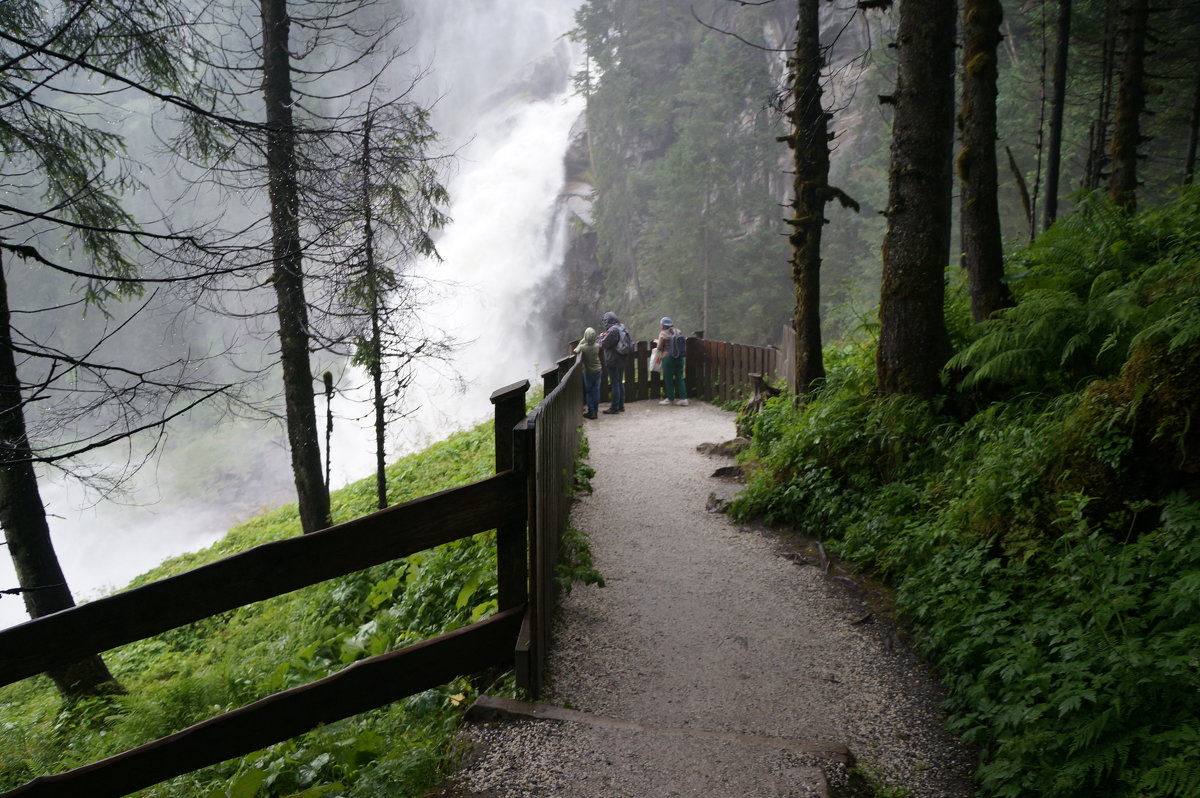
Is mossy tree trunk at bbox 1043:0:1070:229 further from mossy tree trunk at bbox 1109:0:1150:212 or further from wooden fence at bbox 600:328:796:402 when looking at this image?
wooden fence at bbox 600:328:796:402

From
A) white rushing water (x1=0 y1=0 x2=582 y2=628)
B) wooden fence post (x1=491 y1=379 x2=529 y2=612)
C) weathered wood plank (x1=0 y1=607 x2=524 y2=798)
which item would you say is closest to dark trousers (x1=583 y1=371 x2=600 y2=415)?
wooden fence post (x1=491 y1=379 x2=529 y2=612)

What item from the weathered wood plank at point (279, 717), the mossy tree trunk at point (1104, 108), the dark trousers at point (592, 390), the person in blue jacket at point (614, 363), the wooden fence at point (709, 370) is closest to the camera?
the weathered wood plank at point (279, 717)

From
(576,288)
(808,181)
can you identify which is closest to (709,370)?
(808,181)

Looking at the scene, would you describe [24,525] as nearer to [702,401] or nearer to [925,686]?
[925,686]

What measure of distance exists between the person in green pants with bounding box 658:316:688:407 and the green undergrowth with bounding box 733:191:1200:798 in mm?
8728

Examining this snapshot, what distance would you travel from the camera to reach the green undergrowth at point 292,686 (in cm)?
335

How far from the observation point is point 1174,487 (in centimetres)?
398

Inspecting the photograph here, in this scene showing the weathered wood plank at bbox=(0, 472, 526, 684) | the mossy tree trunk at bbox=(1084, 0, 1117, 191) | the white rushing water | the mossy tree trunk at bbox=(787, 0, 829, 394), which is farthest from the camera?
the white rushing water

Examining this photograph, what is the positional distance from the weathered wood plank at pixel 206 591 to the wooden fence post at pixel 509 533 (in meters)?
0.48

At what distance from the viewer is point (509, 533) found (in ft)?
11.2

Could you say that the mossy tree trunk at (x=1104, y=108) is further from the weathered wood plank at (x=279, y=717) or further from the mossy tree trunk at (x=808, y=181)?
the weathered wood plank at (x=279, y=717)

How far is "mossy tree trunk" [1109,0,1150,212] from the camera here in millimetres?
Result: 11844

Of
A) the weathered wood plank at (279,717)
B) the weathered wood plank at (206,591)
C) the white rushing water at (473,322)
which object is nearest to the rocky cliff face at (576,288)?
the white rushing water at (473,322)

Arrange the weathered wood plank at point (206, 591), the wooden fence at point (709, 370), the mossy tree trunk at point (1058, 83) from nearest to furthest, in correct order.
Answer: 1. the weathered wood plank at point (206, 591)
2. the mossy tree trunk at point (1058, 83)
3. the wooden fence at point (709, 370)
